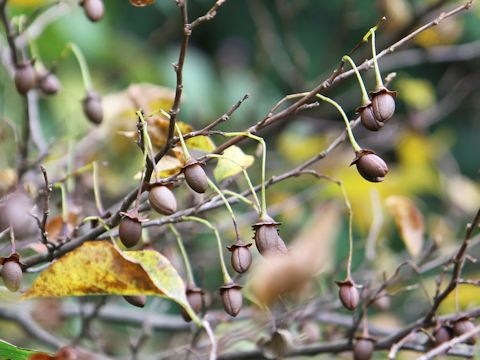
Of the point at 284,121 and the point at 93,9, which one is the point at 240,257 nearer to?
the point at 93,9

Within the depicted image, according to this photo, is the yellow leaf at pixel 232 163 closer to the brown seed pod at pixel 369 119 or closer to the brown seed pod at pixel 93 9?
the brown seed pod at pixel 369 119

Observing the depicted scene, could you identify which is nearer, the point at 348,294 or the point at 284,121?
the point at 348,294

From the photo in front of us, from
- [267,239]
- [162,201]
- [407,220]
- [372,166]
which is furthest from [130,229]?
[407,220]

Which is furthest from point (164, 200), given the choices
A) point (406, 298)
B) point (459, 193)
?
point (459, 193)

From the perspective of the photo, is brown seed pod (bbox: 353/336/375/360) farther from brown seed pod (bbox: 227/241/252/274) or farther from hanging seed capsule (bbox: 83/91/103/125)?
hanging seed capsule (bbox: 83/91/103/125)

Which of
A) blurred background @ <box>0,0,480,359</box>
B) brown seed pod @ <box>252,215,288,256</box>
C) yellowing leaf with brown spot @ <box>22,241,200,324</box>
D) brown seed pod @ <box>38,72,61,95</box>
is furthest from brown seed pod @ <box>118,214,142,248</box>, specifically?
brown seed pod @ <box>38,72,61,95</box>

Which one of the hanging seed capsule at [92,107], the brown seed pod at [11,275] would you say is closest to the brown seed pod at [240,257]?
the brown seed pod at [11,275]

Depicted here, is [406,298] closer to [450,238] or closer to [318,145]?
[450,238]
